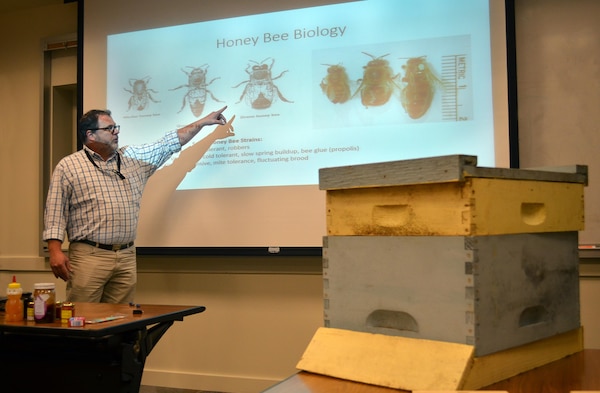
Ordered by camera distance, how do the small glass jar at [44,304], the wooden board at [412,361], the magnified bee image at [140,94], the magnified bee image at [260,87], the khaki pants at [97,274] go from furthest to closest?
the magnified bee image at [140,94]
the magnified bee image at [260,87]
the khaki pants at [97,274]
the small glass jar at [44,304]
the wooden board at [412,361]

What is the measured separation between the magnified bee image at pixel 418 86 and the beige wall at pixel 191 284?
3.31ft

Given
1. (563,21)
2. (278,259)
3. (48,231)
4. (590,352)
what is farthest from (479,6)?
(48,231)

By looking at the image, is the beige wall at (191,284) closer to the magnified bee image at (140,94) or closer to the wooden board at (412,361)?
the magnified bee image at (140,94)

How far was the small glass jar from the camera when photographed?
2158 mm

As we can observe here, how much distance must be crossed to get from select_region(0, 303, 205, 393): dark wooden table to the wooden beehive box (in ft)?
3.38

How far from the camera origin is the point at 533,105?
9.67ft

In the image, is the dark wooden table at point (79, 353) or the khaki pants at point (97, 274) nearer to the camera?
the dark wooden table at point (79, 353)

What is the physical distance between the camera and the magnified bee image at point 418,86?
3039 mm

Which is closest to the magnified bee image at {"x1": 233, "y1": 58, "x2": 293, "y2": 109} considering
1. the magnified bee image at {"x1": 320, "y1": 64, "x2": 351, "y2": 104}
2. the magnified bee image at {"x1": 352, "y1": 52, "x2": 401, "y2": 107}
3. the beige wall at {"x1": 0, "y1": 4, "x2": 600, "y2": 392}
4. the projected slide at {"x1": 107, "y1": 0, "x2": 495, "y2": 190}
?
the projected slide at {"x1": 107, "y1": 0, "x2": 495, "y2": 190}

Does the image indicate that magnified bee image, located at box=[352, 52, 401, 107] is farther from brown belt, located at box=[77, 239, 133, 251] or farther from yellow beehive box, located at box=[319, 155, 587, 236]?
yellow beehive box, located at box=[319, 155, 587, 236]

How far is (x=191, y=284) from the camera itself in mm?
3635

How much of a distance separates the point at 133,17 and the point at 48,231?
153cm

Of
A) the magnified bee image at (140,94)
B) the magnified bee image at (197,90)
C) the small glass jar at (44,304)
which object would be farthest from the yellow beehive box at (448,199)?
the magnified bee image at (140,94)

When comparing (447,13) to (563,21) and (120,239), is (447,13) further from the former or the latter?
(120,239)
